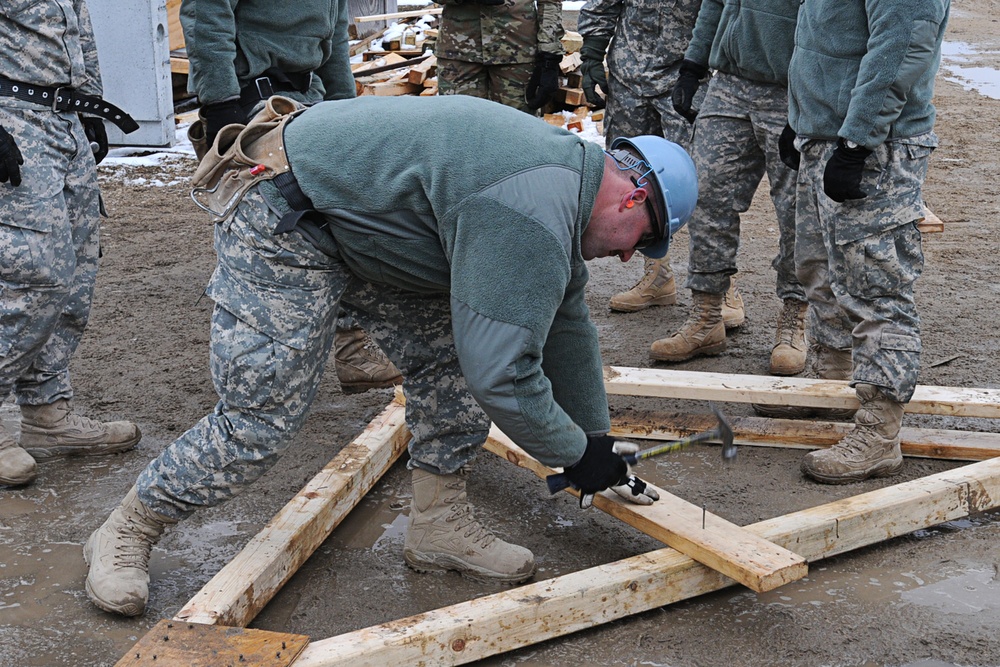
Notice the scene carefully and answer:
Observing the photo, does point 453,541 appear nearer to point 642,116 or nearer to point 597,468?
point 597,468

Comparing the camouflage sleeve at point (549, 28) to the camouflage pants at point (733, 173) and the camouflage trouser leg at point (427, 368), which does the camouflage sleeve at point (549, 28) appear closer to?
the camouflage pants at point (733, 173)

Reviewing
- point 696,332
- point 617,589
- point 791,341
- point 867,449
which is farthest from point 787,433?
point 617,589

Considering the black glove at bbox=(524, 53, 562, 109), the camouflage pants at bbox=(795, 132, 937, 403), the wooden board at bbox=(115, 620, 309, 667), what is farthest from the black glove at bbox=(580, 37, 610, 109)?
the wooden board at bbox=(115, 620, 309, 667)

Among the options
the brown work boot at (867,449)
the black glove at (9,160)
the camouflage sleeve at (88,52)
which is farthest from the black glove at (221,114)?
the brown work boot at (867,449)

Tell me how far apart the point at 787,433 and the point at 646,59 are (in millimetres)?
2330

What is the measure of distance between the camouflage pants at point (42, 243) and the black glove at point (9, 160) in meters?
0.07

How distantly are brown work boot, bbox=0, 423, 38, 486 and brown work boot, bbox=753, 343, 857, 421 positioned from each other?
310cm

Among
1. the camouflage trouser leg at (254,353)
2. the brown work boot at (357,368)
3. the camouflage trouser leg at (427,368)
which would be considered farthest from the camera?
the brown work boot at (357,368)

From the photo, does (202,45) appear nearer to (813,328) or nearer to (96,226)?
(96,226)

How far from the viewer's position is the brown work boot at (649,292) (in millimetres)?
5797

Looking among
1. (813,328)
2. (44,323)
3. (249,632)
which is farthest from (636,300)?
(249,632)

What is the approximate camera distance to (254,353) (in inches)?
112

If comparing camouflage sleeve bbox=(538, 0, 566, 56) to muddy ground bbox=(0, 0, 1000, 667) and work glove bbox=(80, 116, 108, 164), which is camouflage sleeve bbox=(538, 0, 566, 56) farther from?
work glove bbox=(80, 116, 108, 164)

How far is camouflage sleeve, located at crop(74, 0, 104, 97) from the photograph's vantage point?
155 inches
